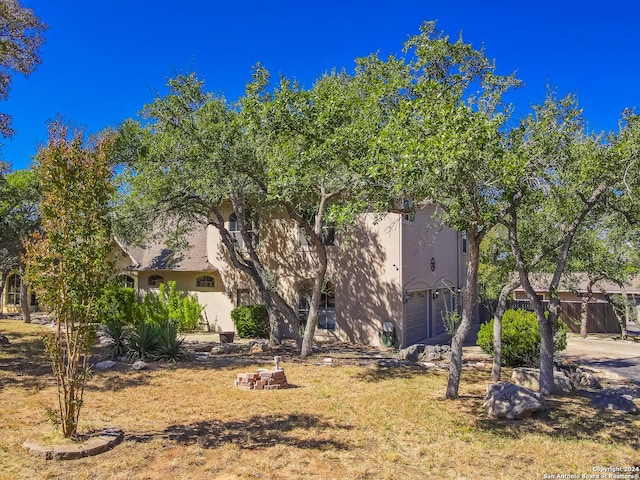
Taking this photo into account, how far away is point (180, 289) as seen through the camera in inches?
949

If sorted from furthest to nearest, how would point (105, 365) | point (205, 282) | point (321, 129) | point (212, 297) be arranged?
point (205, 282)
point (212, 297)
point (105, 365)
point (321, 129)

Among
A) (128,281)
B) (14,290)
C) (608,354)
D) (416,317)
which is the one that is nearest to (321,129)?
(416,317)

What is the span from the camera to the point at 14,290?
32.7 metres

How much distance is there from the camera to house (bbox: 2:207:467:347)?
18.9m

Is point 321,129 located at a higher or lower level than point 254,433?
higher

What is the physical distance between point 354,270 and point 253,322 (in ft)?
15.6

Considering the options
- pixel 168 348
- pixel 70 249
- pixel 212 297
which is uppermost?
pixel 70 249

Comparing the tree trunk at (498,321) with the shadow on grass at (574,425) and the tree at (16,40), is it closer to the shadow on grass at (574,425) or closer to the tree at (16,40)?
the shadow on grass at (574,425)

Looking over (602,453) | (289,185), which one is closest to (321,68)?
(289,185)

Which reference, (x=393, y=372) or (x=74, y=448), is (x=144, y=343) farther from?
(x=74, y=448)

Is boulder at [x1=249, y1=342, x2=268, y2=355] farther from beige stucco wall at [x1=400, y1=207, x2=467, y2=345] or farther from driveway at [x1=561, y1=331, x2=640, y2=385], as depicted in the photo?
driveway at [x1=561, y1=331, x2=640, y2=385]

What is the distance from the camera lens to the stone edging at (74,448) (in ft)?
22.7

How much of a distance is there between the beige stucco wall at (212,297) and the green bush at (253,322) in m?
1.89

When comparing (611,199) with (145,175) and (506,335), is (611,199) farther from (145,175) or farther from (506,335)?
(145,175)
